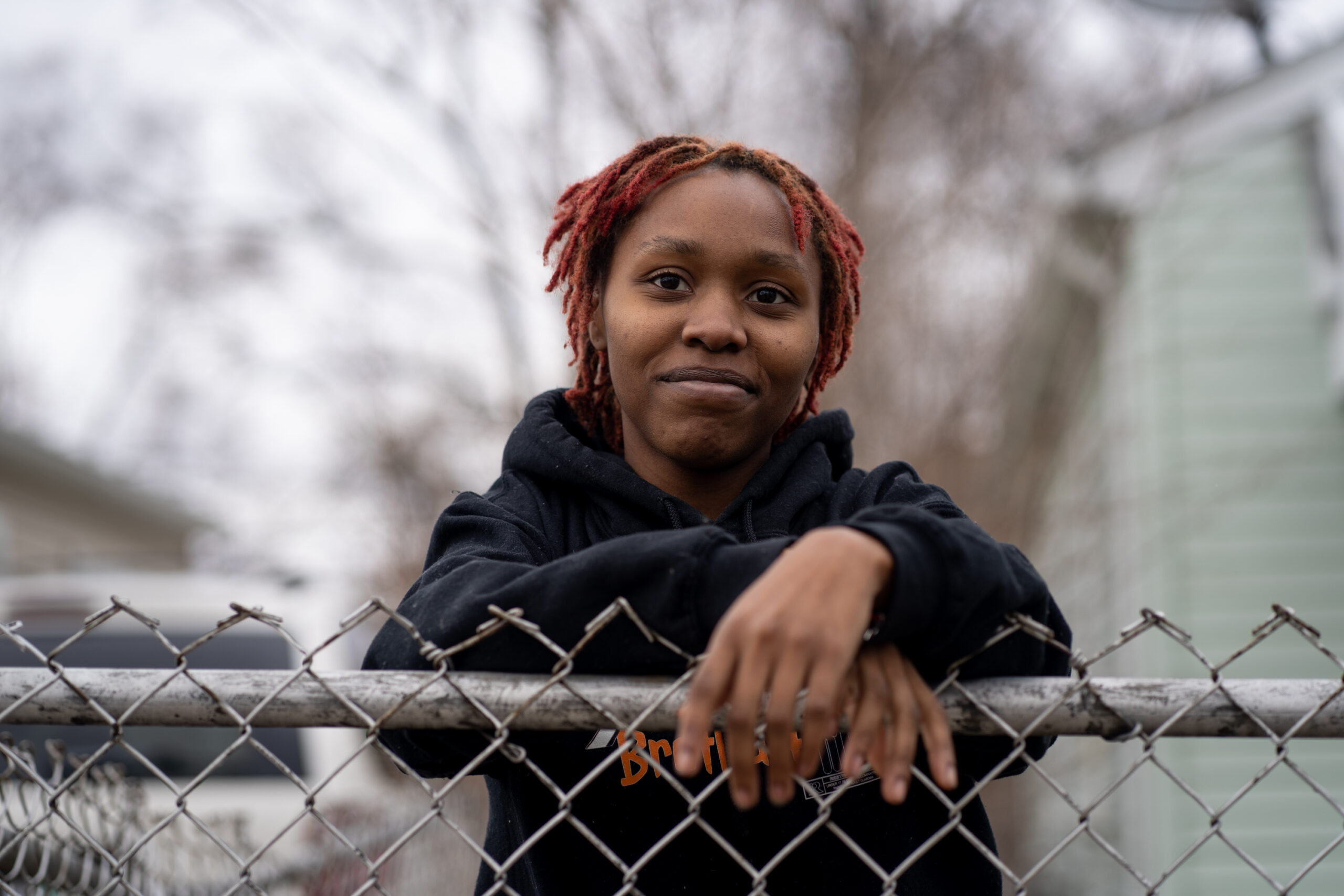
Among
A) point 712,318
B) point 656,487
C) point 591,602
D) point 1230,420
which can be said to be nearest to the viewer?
point 591,602

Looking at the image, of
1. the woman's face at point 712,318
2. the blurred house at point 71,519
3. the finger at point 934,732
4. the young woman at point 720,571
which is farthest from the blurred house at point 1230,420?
the blurred house at point 71,519

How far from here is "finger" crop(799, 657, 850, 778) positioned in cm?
104

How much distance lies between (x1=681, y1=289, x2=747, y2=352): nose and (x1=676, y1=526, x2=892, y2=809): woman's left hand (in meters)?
0.62

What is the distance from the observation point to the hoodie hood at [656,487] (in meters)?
1.71

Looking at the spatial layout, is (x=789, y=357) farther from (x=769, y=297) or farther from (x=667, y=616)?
(x=667, y=616)

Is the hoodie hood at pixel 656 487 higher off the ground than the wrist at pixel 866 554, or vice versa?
the hoodie hood at pixel 656 487

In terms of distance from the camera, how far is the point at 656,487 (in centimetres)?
179

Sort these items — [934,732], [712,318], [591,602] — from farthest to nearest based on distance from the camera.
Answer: [712,318] → [591,602] → [934,732]

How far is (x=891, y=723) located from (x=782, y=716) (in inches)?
6.1

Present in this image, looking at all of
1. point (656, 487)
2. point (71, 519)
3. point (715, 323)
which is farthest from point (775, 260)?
point (71, 519)

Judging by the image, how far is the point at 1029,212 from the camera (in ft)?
23.1

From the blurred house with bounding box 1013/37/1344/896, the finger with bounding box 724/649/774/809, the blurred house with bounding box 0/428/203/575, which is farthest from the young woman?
the blurred house with bounding box 0/428/203/575

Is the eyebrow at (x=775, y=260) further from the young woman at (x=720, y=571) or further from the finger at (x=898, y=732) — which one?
the finger at (x=898, y=732)

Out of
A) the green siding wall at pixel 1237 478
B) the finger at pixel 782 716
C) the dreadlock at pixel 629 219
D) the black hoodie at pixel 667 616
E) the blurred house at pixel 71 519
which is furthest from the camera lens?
the blurred house at pixel 71 519
